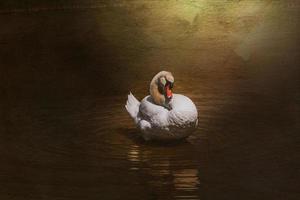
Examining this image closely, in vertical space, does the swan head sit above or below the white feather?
above

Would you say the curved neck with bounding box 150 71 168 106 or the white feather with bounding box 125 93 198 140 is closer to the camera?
the white feather with bounding box 125 93 198 140

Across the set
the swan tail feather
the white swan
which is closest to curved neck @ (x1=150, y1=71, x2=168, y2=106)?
the white swan

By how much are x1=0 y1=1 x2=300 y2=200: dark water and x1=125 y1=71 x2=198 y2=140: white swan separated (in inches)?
3.3

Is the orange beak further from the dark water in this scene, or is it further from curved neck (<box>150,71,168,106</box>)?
the dark water

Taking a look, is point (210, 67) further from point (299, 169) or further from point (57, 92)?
point (299, 169)

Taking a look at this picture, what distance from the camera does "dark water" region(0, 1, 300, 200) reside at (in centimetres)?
361

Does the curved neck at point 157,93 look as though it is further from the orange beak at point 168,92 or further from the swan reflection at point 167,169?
the swan reflection at point 167,169

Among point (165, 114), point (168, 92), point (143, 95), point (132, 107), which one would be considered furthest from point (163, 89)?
point (143, 95)

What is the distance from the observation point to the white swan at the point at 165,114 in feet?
12.9

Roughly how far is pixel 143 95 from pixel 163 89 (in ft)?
2.75

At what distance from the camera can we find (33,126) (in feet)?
14.3

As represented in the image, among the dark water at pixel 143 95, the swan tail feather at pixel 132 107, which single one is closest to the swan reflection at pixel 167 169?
the dark water at pixel 143 95

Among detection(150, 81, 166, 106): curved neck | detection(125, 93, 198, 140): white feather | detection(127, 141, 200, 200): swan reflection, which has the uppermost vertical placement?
detection(150, 81, 166, 106): curved neck

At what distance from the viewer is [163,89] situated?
159 inches
